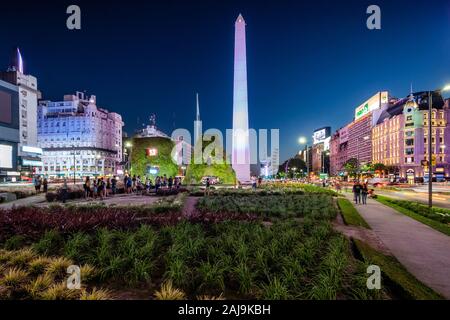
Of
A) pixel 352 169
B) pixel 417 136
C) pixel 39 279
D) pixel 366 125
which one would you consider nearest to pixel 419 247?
pixel 39 279

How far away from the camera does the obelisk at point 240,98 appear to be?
49.5 metres

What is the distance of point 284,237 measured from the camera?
8.11m

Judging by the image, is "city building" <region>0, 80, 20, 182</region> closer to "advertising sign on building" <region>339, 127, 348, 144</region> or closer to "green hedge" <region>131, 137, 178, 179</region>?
"green hedge" <region>131, 137, 178, 179</region>

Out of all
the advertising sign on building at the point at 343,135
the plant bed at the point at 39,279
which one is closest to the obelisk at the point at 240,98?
the plant bed at the point at 39,279

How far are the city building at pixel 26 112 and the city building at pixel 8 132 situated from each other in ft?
45.4

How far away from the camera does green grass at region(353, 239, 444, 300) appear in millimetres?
5168

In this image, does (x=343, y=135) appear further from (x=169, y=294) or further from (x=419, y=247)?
(x=169, y=294)

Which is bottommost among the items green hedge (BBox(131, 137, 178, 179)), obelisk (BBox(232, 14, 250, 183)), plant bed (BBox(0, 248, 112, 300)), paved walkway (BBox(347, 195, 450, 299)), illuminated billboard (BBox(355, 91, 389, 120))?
paved walkway (BBox(347, 195, 450, 299))

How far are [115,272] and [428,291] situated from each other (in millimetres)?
6101

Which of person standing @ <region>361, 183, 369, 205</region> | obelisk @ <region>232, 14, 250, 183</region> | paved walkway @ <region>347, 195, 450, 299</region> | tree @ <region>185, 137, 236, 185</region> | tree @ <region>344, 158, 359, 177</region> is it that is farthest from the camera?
tree @ <region>344, 158, 359, 177</region>

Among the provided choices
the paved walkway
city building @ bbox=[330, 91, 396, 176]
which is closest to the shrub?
the paved walkway

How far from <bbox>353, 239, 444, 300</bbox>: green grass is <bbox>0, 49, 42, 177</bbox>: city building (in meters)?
118

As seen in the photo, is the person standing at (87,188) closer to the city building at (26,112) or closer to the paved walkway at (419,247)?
the paved walkway at (419,247)
